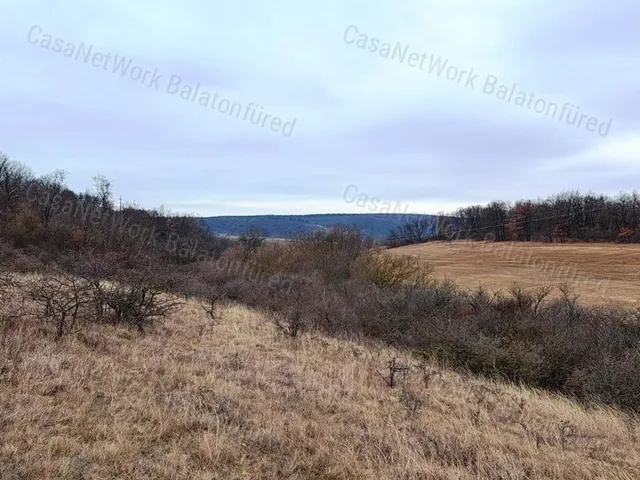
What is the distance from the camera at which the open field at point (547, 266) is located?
44.0m

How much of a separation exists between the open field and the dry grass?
106 ft

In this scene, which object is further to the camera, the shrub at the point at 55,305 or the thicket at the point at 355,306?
the thicket at the point at 355,306

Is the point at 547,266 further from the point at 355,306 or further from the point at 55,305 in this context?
the point at 55,305

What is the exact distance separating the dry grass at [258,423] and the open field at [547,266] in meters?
32.4

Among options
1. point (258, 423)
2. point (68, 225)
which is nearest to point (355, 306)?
point (258, 423)

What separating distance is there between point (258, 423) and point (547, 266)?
58.9 metres

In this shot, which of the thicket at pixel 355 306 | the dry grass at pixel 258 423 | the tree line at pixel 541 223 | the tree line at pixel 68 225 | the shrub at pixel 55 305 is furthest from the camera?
the tree line at pixel 541 223

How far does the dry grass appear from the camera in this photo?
13.8ft

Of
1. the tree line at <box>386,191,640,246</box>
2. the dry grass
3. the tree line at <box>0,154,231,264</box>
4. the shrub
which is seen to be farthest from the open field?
the shrub

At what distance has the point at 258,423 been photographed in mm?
5266

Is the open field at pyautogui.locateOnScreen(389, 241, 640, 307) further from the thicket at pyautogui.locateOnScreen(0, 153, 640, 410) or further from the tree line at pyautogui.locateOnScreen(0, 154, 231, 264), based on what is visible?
the tree line at pyautogui.locateOnScreen(0, 154, 231, 264)

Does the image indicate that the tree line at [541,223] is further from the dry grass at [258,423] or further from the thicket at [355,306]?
the dry grass at [258,423]

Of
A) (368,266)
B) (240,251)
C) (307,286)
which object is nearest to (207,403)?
(307,286)

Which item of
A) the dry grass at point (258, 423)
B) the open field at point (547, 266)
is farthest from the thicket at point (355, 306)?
the open field at point (547, 266)
